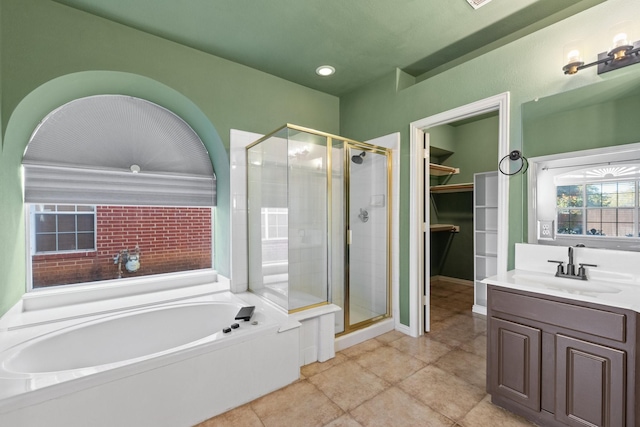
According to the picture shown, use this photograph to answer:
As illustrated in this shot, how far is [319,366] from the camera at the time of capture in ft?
7.71

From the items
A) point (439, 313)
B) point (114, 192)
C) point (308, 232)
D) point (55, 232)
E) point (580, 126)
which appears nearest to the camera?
point (580, 126)

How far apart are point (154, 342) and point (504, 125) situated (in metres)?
3.36

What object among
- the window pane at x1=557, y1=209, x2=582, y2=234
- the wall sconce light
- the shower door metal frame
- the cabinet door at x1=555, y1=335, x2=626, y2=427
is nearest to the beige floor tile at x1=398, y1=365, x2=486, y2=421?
the cabinet door at x1=555, y1=335, x2=626, y2=427

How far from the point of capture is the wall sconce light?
1665 mm

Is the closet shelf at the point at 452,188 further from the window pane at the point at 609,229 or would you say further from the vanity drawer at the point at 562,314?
the vanity drawer at the point at 562,314

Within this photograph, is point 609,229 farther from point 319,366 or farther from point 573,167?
point 319,366

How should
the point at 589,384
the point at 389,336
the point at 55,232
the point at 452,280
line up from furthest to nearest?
the point at 452,280, the point at 389,336, the point at 55,232, the point at 589,384

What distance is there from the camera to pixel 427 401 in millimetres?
1895

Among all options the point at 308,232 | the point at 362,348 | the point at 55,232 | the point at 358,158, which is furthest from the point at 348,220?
the point at 55,232

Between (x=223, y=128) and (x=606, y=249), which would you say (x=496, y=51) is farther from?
(x=223, y=128)

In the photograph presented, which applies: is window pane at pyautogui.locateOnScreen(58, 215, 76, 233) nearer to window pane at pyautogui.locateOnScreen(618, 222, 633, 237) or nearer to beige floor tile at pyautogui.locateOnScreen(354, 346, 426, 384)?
beige floor tile at pyautogui.locateOnScreen(354, 346, 426, 384)

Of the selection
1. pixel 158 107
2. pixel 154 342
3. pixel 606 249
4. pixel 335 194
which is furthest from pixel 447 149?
pixel 154 342

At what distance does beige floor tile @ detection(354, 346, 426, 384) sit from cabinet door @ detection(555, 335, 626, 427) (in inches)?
37.6

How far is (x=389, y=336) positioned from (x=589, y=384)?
5.45 ft
